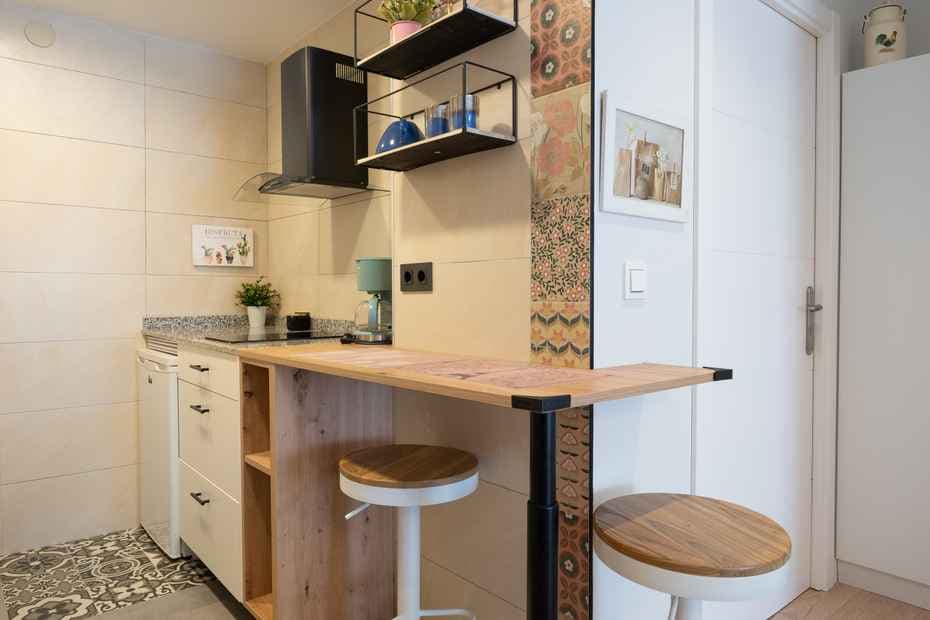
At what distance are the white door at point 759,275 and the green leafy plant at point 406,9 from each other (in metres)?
0.93

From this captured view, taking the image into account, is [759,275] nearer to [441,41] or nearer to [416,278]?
[416,278]

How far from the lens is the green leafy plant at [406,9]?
1790mm

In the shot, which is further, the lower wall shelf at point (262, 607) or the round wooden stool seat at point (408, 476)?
the lower wall shelf at point (262, 607)

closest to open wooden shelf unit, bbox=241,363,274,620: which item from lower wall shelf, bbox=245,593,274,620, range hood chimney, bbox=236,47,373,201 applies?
lower wall shelf, bbox=245,593,274,620

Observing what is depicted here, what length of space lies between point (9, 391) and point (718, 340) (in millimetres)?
3038

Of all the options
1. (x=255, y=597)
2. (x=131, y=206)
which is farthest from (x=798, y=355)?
(x=131, y=206)

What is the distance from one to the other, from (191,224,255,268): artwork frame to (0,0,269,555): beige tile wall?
0.06 meters

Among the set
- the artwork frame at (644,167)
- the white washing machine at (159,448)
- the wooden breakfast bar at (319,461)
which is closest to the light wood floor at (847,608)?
the wooden breakfast bar at (319,461)

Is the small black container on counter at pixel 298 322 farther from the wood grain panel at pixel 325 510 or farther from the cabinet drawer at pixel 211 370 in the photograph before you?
the wood grain panel at pixel 325 510

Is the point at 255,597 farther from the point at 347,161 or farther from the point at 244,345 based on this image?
the point at 347,161

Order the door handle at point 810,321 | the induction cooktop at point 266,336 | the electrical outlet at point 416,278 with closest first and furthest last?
1. the electrical outlet at point 416,278
2. the induction cooktop at point 266,336
3. the door handle at point 810,321

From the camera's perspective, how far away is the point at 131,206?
297cm

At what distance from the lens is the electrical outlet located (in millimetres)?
1934

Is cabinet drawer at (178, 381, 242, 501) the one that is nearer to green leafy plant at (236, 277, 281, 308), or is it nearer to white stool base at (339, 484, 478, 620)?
white stool base at (339, 484, 478, 620)
